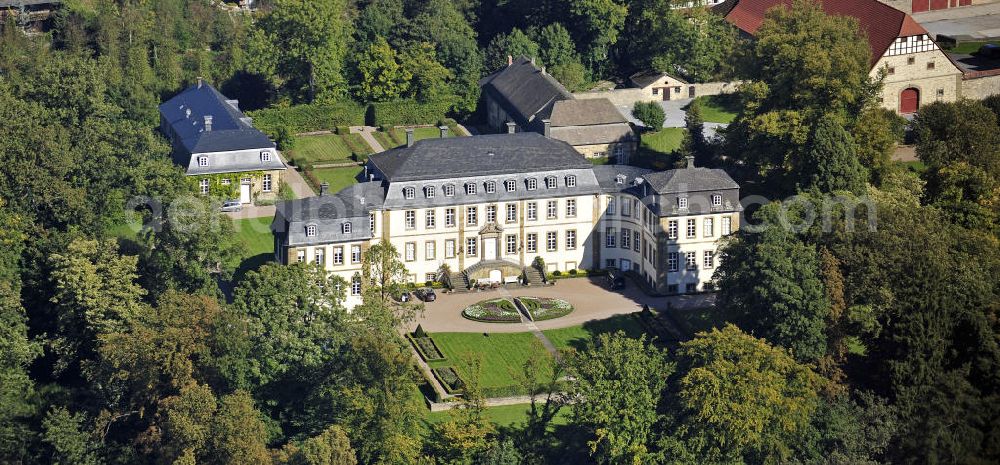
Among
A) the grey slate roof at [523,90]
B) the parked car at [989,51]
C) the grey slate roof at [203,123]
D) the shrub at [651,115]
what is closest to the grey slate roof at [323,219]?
the grey slate roof at [203,123]

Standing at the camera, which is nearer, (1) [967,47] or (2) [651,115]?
(2) [651,115]

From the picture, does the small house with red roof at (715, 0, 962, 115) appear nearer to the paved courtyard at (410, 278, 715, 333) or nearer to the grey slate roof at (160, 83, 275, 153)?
the paved courtyard at (410, 278, 715, 333)

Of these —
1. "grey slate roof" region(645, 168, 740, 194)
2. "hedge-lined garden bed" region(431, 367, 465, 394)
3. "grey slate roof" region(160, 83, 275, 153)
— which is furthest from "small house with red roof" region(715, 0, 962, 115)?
"hedge-lined garden bed" region(431, 367, 465, 394)

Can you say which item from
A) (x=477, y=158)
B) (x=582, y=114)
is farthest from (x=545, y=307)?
(x=582, y=114)

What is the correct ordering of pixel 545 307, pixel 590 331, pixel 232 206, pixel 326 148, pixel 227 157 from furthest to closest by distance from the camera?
pixel 326 148 < pixel 227 157 < pixel 232 206 < pixel 545 307 < pixel 590 331

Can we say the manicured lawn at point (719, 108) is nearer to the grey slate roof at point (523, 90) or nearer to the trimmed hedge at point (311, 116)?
the grey slate roof at point (523, 90)

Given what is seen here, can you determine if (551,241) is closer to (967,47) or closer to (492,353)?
(492,353)

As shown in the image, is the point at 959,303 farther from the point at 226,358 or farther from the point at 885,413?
the point at 226,358
